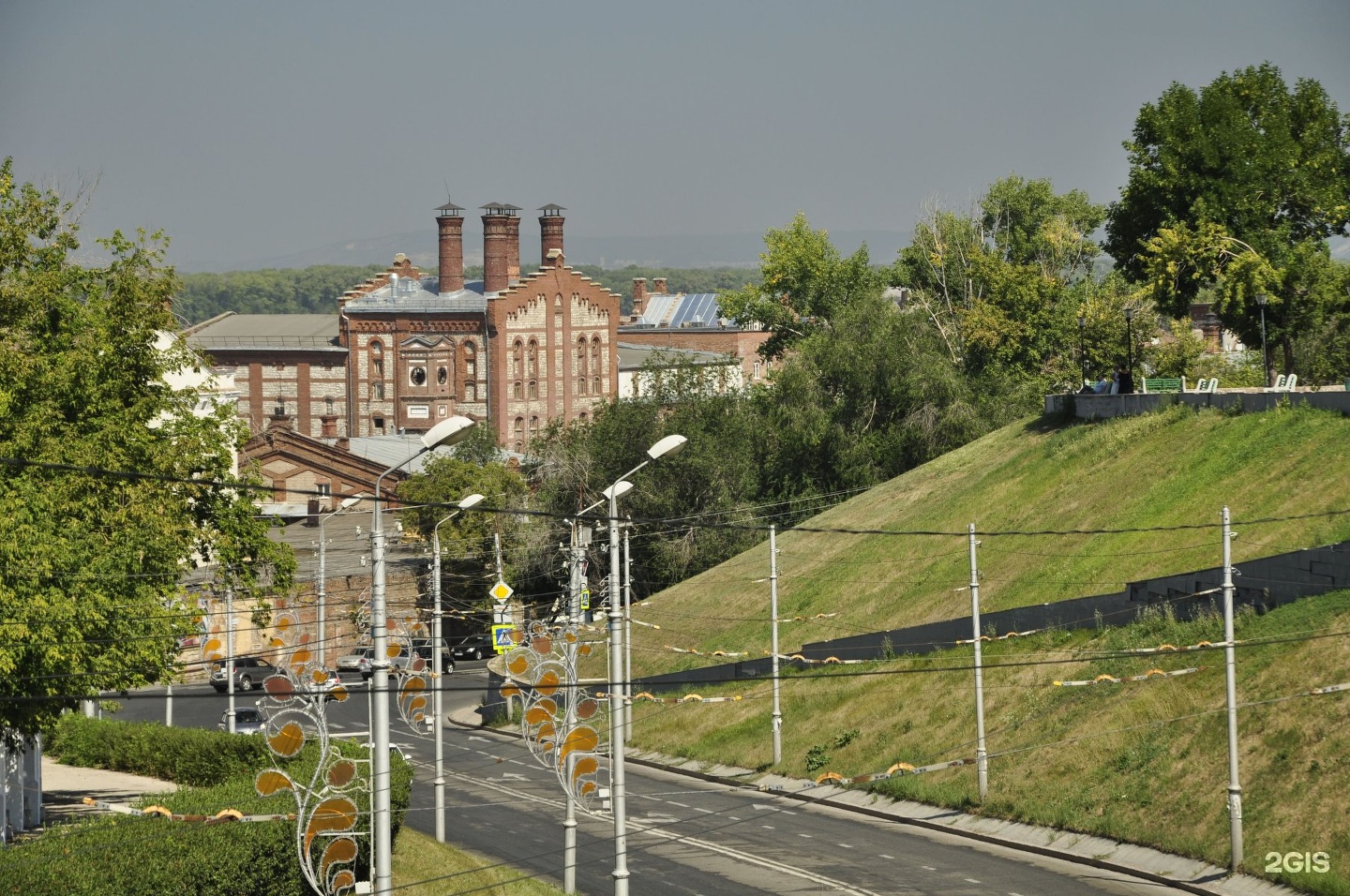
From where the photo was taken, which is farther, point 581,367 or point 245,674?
point 581,367

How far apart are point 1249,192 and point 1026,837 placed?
1456 inches

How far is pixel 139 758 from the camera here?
152 feet

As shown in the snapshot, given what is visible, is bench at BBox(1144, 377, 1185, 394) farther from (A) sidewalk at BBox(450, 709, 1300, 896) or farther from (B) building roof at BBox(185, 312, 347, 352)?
(B) building roof at BBox(185, 312, 347, 352)

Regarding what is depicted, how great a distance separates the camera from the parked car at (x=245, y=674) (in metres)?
68.9

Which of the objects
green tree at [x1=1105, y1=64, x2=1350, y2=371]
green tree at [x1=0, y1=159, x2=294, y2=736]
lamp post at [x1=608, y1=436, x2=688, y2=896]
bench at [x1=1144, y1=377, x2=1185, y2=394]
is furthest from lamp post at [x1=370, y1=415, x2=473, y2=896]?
green tree at [x1=1105, y1=64, x2=1350, y2=371]

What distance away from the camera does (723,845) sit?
124 ft

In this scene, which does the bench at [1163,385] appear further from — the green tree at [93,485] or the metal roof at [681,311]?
the metal roof at [681,311]

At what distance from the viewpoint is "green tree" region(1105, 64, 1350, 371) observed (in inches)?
2447

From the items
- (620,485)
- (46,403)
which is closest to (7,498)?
(46,403)

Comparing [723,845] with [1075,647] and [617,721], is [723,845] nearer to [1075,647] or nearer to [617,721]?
[1075,647]

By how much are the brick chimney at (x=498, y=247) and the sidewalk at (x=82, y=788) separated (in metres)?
76.3

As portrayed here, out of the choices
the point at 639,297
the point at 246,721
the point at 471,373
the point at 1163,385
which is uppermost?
the point at 639,297

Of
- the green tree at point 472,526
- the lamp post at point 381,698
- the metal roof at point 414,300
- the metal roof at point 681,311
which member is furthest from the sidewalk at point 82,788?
the metal roof at point 681,311

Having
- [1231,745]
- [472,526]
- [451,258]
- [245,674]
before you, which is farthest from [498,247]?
[1231,745]
